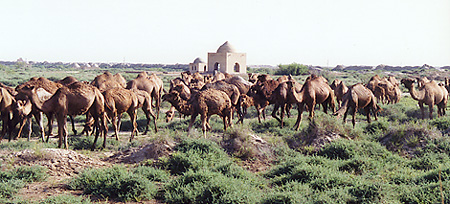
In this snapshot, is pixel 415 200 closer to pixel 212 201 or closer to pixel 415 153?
pixel 212 201

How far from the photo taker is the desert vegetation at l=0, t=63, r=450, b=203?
7.29 metres

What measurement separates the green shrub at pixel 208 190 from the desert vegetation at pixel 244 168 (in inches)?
0.7

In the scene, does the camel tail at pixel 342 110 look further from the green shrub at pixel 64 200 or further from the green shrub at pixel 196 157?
the green shrub at pixel 64 200

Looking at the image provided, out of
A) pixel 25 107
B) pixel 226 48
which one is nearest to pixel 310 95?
pixel 25 107

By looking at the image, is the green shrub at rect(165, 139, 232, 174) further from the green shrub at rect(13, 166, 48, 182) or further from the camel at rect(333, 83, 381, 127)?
the camel at rect(333, 83, 381, 127)

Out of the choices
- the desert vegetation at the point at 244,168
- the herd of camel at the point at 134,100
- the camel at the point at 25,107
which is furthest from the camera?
the camel at the point at 25,107

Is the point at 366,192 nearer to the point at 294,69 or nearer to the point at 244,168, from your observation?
the point at 244,168

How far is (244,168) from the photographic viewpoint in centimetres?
962

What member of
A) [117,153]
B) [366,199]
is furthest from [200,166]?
[366,199]

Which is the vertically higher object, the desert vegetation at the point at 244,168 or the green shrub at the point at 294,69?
the green shrub at the point at 294,69

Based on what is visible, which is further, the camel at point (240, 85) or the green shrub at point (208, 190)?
the camel at point (240, 85)

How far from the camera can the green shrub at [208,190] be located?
23.4ft

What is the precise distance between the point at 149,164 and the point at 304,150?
4.00m

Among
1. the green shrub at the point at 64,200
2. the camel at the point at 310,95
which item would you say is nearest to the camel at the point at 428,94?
the camel at the point at 310,95
